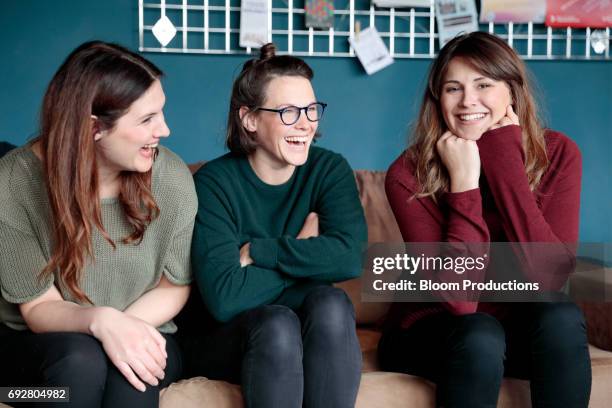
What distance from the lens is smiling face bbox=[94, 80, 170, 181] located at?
58.2 inches

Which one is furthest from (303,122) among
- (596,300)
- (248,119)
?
(596,300)

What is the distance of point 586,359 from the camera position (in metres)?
1.52

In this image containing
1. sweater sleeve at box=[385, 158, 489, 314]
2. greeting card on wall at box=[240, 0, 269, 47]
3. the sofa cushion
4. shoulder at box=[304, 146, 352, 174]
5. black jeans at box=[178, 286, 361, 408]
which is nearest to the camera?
black jeans at box=[178, 286, 361, 408]

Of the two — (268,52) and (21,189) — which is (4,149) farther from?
(268,52)

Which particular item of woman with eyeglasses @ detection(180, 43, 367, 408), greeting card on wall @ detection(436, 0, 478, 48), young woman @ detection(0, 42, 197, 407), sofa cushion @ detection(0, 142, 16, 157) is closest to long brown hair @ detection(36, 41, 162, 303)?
young woman @ detection(0, 42, 197, 407)

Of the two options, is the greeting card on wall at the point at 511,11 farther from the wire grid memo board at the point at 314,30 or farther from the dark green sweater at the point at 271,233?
the dark green sweater at the point at 271,233

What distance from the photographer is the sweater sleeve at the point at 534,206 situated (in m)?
1.68

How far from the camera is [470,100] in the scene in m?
1.73

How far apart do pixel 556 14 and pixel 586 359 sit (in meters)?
1.82

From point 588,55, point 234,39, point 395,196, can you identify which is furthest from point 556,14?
point 395,196

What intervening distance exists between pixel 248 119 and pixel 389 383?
0.68 meters

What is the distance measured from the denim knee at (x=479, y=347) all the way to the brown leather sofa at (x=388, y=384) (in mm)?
157

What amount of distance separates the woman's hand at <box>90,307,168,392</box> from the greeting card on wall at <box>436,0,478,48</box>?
75.9 inches

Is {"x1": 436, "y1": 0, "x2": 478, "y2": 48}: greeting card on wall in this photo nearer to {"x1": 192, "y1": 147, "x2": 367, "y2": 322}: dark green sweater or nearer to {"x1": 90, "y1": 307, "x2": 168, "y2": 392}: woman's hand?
{"x1": 192, "y1": 147, "x2": 367, "y2": 322}: dark green sweater
